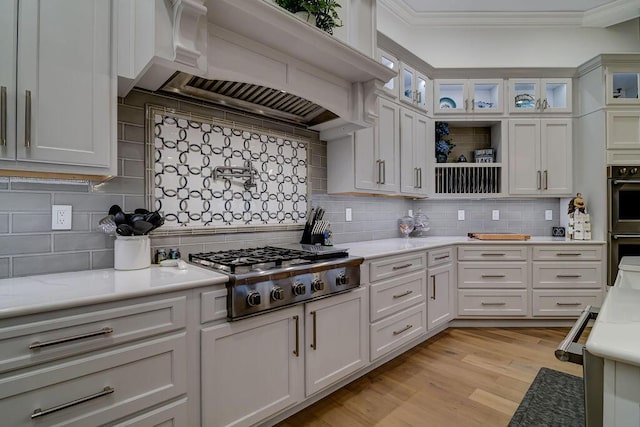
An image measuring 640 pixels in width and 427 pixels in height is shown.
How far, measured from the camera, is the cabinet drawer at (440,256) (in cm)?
301

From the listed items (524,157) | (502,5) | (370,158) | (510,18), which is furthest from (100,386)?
(510,18)

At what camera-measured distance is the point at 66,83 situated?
4.61 ft

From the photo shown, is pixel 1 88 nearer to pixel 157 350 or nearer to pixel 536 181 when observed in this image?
pixel 157 350

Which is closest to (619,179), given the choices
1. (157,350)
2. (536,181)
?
(536,181)

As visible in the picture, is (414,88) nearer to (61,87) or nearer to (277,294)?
(277,294)

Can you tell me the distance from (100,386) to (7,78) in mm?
1212

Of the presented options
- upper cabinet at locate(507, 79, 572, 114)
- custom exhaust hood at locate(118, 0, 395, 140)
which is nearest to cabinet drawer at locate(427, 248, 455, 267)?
custom exhaust hood at locate(118, 0, 395, 140)

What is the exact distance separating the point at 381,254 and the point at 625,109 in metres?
3.11

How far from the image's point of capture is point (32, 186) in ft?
5.14

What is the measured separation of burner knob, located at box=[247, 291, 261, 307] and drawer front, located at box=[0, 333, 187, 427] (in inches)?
12.7

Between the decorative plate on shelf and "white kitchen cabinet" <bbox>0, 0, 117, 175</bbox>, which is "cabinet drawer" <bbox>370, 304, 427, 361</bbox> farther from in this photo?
the decorative plate on shelf

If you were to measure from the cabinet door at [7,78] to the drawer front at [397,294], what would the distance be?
205 centimetres

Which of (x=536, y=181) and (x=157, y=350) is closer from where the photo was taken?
(x=157, y=350)

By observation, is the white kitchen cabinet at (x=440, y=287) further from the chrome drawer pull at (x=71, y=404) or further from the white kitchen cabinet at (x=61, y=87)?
the white kitchen cabinet at (x=61, y=87)
